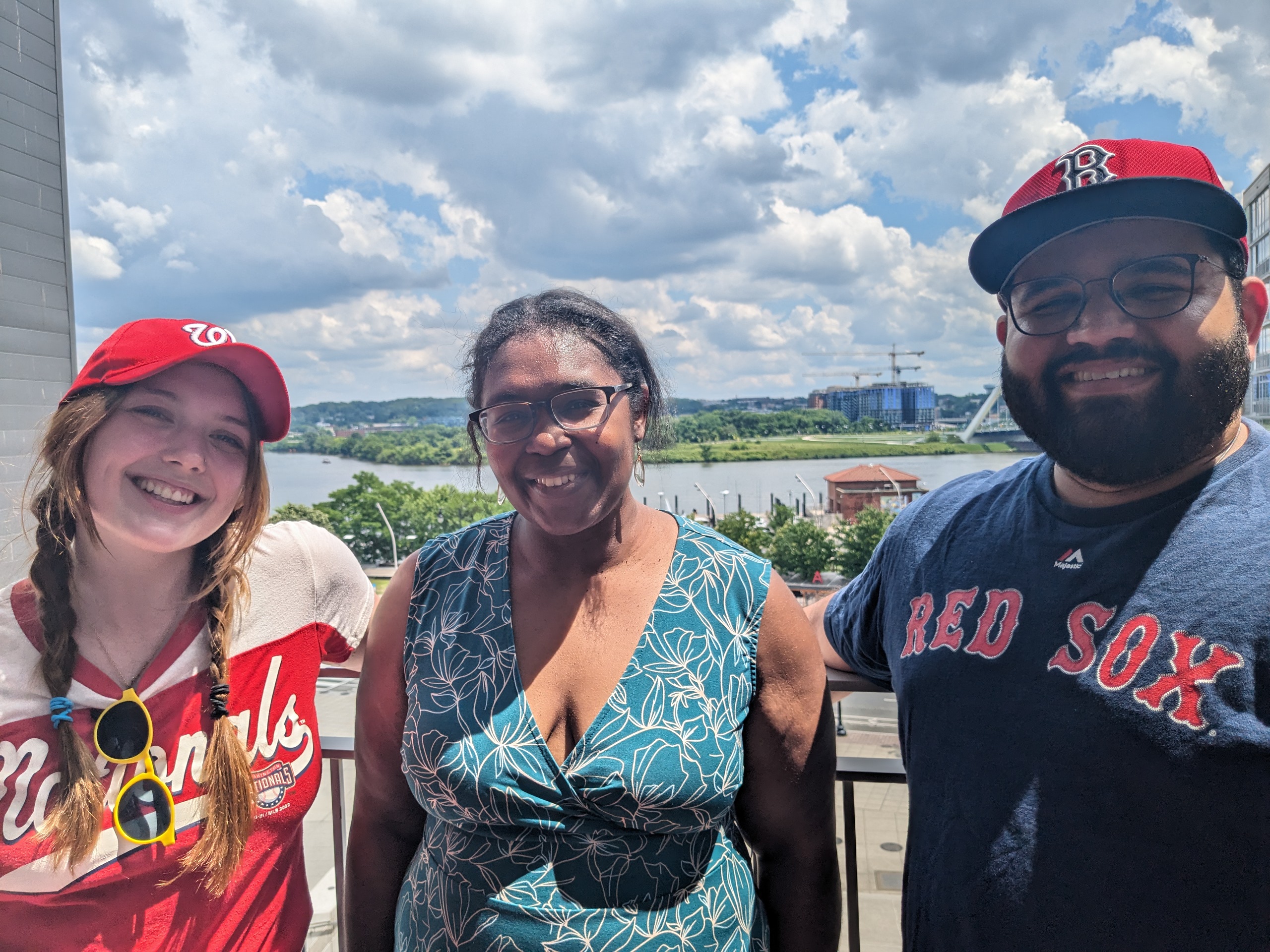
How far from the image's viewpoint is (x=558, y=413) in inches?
53.9

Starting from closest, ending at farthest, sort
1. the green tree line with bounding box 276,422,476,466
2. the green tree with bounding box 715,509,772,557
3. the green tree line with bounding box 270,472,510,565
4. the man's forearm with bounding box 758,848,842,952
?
1. the man's forearm with bounding box 758,848,842,952
2. the green tree line with bounding box 276,422,476,466
3. the green tree line with bounding box 270,472,510,565
4. the green tree with bounding box 715,509,772,557

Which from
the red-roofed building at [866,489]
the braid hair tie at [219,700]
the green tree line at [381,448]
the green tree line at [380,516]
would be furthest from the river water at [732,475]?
the braid hair tie at [219,700]

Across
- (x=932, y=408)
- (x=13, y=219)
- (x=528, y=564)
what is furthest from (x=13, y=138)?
(x=932, y=408)

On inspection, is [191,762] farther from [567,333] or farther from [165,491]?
[567,333]

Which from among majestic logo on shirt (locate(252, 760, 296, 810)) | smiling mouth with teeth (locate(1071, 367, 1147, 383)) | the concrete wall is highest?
the concrete wall

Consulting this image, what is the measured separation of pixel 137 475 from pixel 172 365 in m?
0.22

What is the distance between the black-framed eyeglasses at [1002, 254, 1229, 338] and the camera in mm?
1161

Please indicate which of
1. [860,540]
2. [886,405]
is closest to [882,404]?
[886,405]

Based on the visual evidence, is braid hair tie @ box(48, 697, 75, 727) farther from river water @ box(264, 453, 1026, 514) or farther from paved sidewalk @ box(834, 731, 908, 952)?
river water @ box(264, 453, 1026, 514)

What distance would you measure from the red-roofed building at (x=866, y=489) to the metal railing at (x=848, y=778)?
67.8 metres

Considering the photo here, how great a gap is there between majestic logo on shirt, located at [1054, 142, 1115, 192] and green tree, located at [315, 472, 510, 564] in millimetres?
54622

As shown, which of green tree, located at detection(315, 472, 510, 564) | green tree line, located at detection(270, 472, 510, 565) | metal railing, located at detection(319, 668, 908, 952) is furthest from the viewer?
green tree, located at detection(315, 472, 510, 564)

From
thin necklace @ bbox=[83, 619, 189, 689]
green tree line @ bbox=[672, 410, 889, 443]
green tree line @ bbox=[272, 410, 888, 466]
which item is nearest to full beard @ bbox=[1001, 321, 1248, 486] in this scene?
thin necklace @ bbox=[83, 619, 189, 689]

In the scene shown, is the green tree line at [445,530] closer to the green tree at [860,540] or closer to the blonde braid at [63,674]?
the green tree at [860,540]
